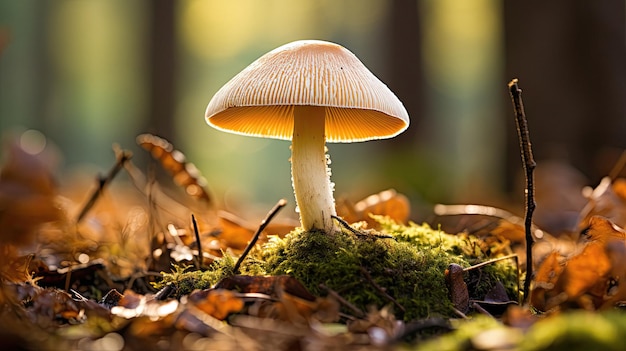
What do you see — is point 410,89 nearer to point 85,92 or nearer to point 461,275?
point 461,275

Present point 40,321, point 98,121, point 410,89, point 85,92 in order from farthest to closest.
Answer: point 98,121, point 85,92, point 410,89, point 40,321

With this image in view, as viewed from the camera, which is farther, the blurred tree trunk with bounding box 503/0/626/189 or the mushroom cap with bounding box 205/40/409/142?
the blurred tree trunk with bounding box 503/0/626/189

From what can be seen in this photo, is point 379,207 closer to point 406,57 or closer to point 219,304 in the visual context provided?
point 219,304

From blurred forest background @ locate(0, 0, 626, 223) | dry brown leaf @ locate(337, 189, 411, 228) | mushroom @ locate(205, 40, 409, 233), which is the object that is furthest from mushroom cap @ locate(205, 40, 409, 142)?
dry brown leaf @ locate(337, 189, 411, 228)

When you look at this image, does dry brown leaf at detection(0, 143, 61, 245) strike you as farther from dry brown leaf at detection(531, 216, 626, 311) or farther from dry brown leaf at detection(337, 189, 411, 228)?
dry brown leaf at detection(337, 189, 411, 228)

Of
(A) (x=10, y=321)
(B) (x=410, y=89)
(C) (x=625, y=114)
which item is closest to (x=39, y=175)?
(A) (x=10, y=321)

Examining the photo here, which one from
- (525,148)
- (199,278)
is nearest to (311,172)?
(199,278)

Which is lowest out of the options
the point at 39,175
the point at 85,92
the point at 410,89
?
the point at 85,92
